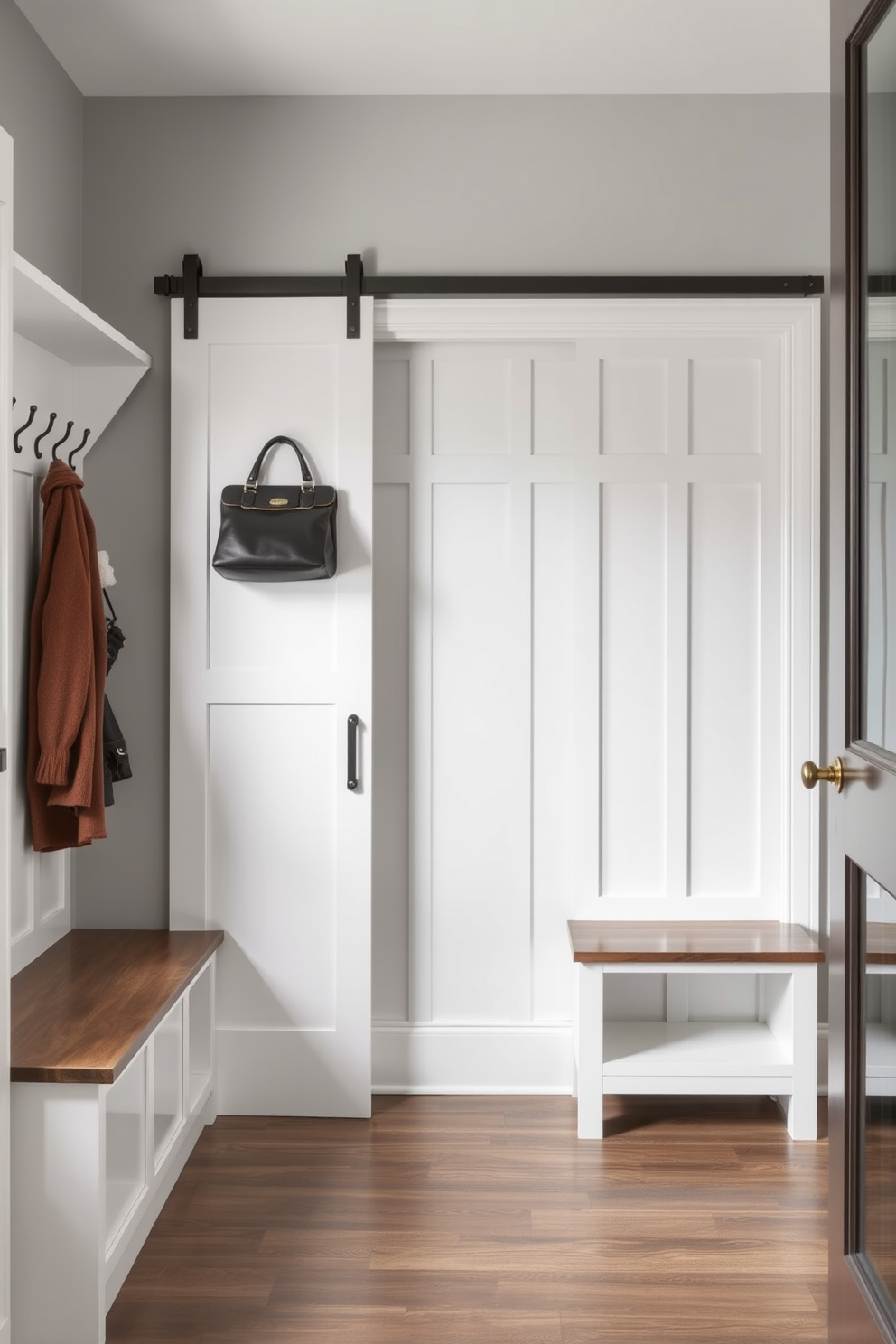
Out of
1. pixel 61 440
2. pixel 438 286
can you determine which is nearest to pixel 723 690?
pixel 438 286

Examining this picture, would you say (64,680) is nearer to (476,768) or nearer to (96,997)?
(96,997)

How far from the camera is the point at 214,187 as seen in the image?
2955mm

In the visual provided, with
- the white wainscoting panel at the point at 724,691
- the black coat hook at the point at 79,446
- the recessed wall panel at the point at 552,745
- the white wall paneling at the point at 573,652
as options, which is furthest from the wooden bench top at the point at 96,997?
the white wainscoting panel at the point at 724,691

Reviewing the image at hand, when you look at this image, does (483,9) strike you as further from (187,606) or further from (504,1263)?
(504,1263)

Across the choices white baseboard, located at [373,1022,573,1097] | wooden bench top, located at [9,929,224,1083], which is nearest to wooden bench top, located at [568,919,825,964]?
white baseboard, located at [373,1022,573,1097]

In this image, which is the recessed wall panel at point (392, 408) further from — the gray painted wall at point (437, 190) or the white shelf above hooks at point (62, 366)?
the white shelf above hooks at point (62, 366)

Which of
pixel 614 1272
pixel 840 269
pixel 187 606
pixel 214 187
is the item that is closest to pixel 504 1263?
pixel 614 1272

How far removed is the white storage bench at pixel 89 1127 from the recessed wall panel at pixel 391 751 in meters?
0.65

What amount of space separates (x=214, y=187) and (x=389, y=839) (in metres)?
1.87

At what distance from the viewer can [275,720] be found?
9.54 feet

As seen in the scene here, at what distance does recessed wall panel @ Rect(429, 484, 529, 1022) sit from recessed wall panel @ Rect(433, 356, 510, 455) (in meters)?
0.12

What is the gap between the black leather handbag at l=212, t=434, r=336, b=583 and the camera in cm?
274

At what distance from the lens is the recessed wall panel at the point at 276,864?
2.91 meters

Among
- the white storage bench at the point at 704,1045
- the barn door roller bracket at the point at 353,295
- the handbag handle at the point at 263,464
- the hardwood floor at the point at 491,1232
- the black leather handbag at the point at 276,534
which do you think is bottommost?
the hardwood floor at the point at 491,1232
